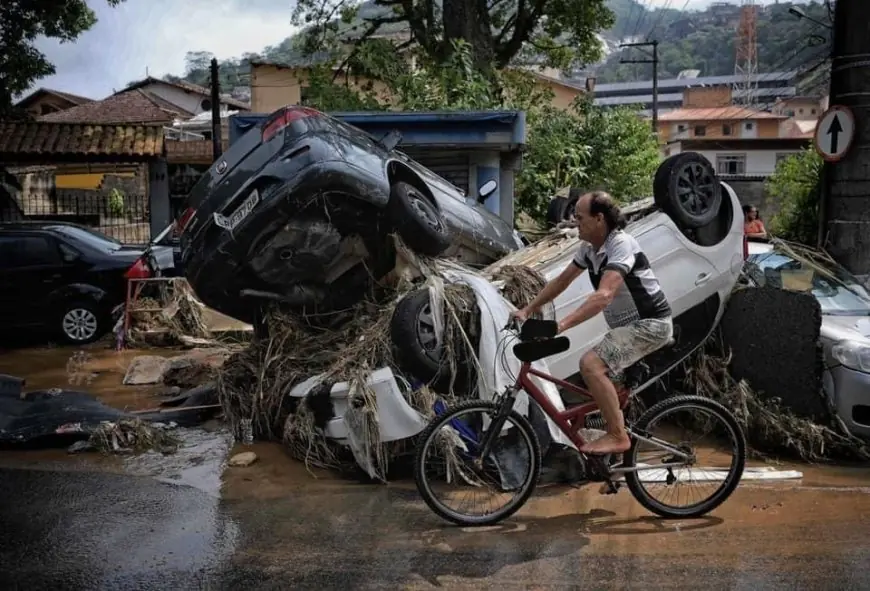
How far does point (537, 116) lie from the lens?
19.0 metres

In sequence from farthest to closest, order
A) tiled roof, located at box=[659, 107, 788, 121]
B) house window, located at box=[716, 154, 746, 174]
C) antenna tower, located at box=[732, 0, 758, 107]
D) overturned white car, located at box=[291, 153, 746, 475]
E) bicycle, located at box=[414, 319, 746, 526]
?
antenna tower, located at box=[732, 0, 758, 107] → tiled roof, located at box=[659, 107, 788, 121] → house window, located at box=[716, 154, 746, 174] → overturned white car, located at box=[291, 153, 746, 475] → bicycle, located at box=[414, 319, 746, 526]

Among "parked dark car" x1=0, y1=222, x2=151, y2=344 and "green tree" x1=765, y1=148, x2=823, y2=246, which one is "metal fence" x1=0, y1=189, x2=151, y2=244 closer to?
"parked dark car" x1=0, y1=222, x2=151, y2=344

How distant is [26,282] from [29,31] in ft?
29.5

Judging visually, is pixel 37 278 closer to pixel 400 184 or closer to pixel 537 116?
pixel 400 184

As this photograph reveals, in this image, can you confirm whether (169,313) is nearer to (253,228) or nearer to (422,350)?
(253,228)

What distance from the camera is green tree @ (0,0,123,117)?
17.9 metres

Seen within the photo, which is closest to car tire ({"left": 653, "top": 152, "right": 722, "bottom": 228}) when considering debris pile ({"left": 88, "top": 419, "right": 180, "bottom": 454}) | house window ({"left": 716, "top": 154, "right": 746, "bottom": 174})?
debris pile ({"left": 88, "top": 419, "right": 180, "bottom": 454})

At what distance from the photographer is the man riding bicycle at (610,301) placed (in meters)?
4.86

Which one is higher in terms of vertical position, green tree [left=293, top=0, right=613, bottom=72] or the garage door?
green tree [left=293, top=0, right=613, bottom=72]

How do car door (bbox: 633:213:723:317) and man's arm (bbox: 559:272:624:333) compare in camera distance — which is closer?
man's arm (bbox: 559:272:624:333)

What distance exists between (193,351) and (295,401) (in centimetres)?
503

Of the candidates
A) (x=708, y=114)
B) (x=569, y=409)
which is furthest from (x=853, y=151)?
(x=708, y=114)

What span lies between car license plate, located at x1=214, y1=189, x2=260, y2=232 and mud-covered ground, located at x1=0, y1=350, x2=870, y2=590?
5.87ft

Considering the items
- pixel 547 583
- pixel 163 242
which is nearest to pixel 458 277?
pixel 547 583
